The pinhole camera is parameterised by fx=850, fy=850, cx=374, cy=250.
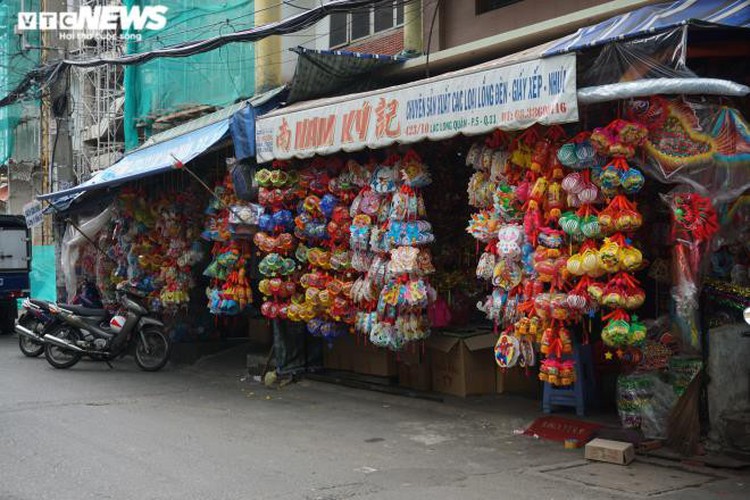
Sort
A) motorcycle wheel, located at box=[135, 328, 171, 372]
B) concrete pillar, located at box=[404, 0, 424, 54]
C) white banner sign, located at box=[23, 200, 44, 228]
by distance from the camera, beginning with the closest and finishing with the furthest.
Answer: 1. concrete pillar, located at box=[404, 0, 424, 54]
2. motorcycle wheel, located at box=[135, 328, 171, 372]
3. white banner sign, located at box=[23, 200, 44, 228]

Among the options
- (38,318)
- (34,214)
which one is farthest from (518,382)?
(34,214)

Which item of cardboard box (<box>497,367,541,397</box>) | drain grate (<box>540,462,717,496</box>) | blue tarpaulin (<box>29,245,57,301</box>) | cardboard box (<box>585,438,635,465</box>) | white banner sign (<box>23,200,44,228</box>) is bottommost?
drain grate (<box>540,462,717,496</box>)

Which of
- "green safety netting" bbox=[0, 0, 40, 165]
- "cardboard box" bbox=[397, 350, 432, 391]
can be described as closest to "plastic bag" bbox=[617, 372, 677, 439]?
"cardboard box" bbox=[397, 350, 432, 391]

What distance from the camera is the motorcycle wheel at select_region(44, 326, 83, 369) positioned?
41.7ft

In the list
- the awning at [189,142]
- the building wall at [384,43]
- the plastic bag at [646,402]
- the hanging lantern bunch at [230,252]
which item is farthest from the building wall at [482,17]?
the plastic bag at [646,402]

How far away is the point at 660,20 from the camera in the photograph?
674cm

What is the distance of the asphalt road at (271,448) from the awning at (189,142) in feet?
9.86

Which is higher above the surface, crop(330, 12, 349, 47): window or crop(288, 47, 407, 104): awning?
crop(330, 12, 349, 47): window

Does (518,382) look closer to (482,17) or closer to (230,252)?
(230,252)

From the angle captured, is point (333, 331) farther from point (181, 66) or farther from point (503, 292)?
point (181, 66)

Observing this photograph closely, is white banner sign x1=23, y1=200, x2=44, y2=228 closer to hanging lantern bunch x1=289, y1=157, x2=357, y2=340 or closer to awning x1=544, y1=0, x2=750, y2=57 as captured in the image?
hanging lantern bunch x1=289, y1=157, x2=357, y2=340

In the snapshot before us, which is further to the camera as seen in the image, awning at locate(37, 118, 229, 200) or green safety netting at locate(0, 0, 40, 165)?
green safety netting at locate(0, 0, 40, 165)

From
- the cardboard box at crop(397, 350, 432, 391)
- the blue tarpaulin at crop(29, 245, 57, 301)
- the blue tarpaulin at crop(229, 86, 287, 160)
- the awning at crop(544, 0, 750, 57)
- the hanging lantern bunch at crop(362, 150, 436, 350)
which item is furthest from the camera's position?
the blue tarpaulin at crop(29, 245, 57, 301)

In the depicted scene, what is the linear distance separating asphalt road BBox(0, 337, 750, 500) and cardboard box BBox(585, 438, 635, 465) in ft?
0.40
